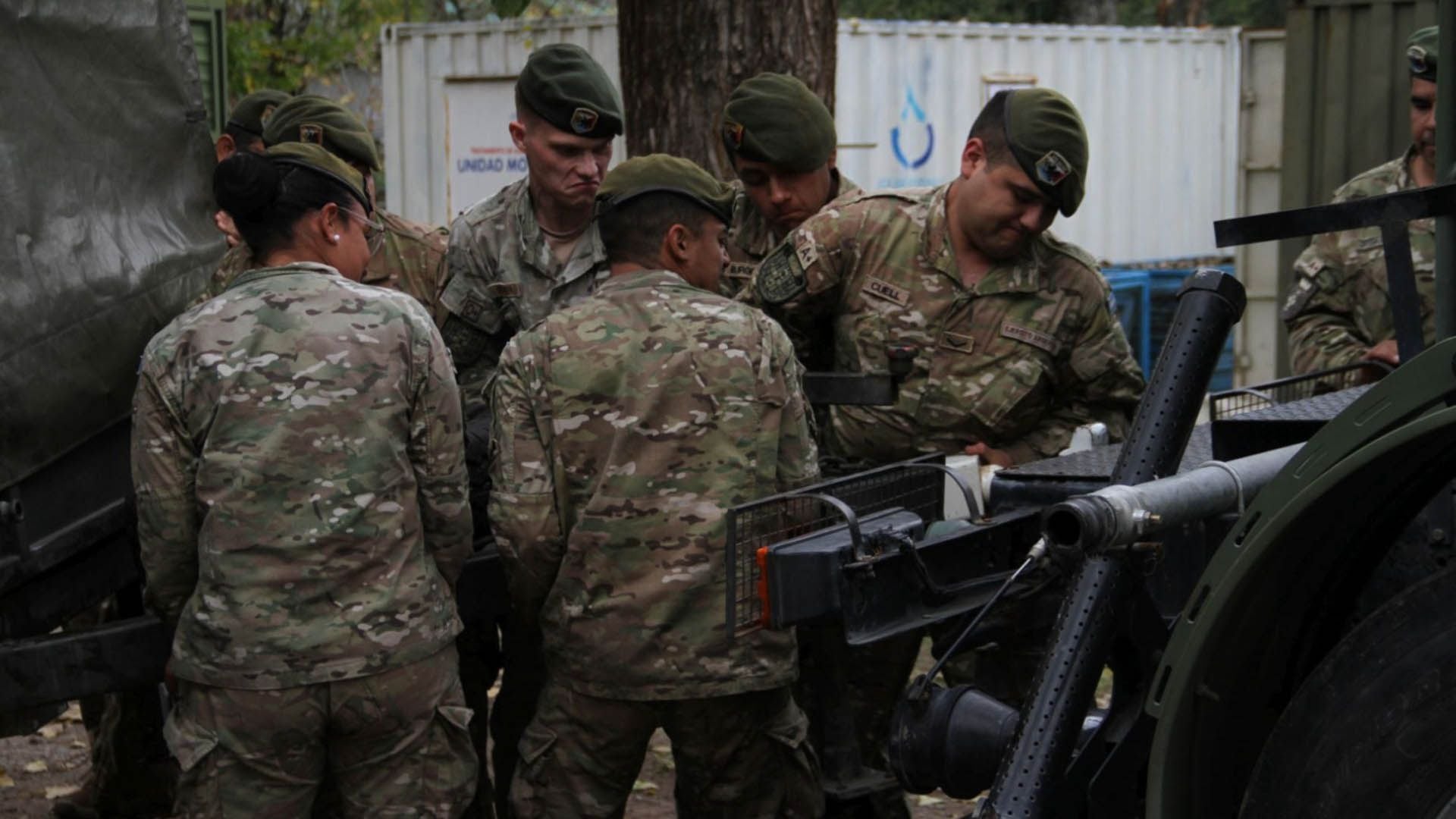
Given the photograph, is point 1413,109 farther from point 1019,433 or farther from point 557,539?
point 557,539

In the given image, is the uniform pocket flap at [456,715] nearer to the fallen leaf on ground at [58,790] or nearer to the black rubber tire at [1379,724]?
the black rubber tire at [1379,724]

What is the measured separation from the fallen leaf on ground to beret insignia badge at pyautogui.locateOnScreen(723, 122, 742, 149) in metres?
2.92

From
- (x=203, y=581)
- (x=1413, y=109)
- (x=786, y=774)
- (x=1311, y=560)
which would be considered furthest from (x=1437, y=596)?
(x=1413, y=109)

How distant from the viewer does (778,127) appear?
195 inches

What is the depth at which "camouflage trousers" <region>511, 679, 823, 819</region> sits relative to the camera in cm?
386

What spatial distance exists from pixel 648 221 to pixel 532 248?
1.02 metres

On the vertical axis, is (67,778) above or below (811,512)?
below

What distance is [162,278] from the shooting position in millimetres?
4207

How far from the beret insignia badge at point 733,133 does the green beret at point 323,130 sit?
1.02 metres

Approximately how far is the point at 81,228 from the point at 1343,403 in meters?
2.63

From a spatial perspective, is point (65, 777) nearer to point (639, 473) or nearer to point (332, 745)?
point (332, 745)

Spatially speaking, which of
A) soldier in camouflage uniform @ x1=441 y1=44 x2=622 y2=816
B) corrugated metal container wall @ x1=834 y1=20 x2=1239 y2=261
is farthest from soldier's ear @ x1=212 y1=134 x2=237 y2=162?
corrugated metal container wall @ x1=834 y1=20 x2=1239 y2=261

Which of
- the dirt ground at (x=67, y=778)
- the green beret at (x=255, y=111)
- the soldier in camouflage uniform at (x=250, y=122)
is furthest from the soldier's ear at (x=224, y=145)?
the dirt ground at (x=67, y=778)

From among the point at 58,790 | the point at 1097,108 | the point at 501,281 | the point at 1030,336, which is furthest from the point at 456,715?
the point at 1097,108
